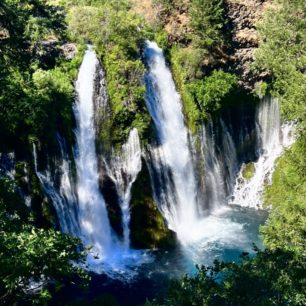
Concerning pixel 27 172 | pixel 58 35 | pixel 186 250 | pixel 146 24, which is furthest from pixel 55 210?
pixel 146 24

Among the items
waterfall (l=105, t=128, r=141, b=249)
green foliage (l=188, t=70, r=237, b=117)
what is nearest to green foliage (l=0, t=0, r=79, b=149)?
waterfall (l=105, t=128, r=141, b=249)

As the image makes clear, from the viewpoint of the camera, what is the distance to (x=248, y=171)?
30469 mm

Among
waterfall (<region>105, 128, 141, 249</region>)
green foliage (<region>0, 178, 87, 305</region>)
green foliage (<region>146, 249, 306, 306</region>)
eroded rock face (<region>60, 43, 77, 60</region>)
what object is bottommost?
green foliage (<region>146, 249, 306, 306</region>)

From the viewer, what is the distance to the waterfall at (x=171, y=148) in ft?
84.0

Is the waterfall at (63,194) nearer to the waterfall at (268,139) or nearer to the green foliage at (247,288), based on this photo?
the green foliage at (247,288)

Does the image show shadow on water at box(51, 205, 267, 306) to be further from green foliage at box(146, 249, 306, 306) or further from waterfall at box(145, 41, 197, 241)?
green foliage at box(146, 249, 306, 306)

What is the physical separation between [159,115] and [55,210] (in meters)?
9.06

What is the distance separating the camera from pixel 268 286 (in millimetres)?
11844

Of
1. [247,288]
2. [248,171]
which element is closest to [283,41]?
[248,171]

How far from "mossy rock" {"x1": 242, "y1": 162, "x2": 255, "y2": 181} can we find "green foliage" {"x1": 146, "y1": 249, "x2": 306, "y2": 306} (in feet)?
57.8

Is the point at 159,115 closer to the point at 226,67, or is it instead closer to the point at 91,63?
the point at 91,63

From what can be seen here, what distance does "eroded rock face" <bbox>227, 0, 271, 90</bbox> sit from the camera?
31.0 metres

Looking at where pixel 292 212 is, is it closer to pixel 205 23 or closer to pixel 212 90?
pixel 212 90

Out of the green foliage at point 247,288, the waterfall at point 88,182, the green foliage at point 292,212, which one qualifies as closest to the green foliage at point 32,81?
the waterfall at point 88,182
